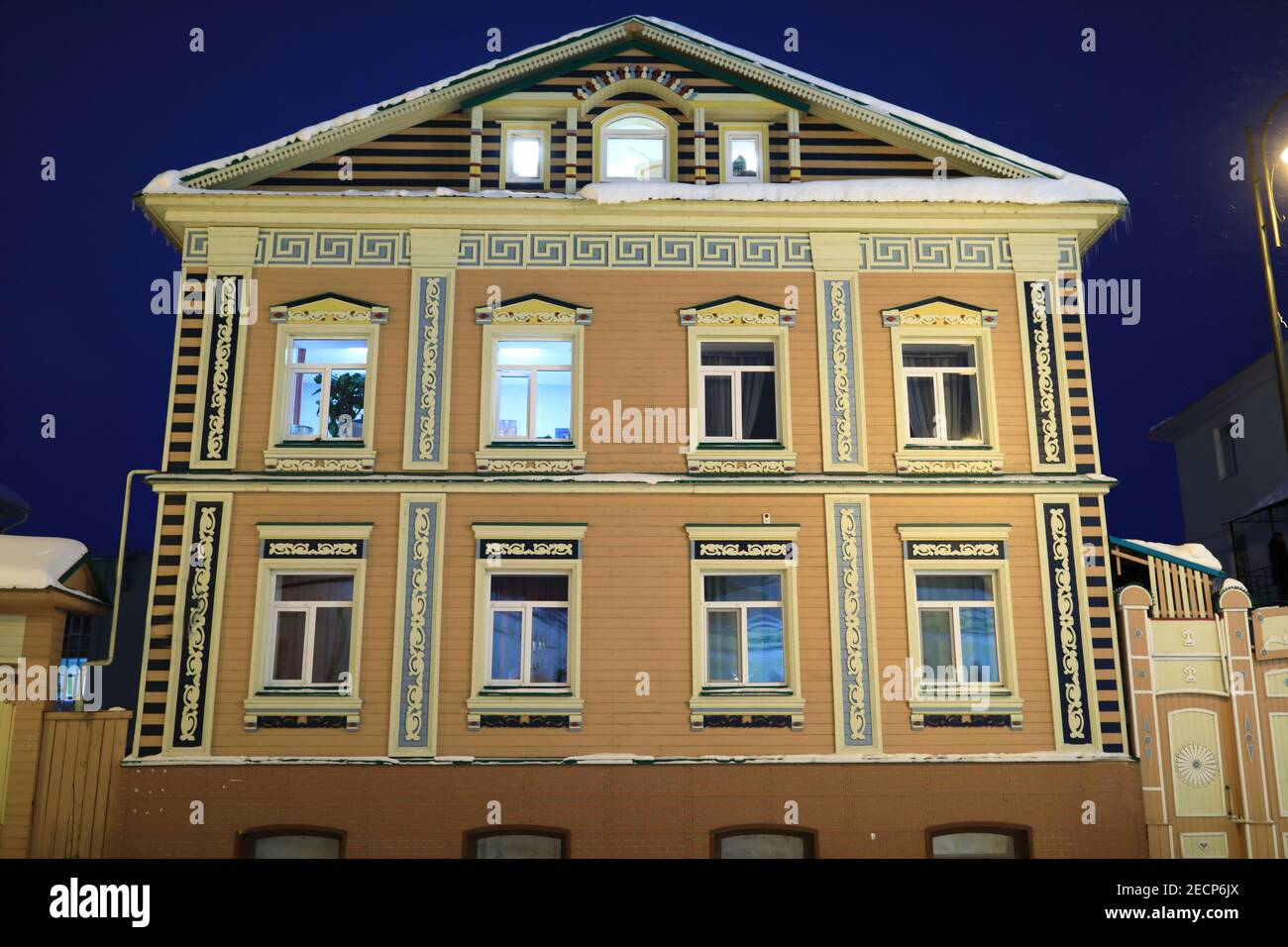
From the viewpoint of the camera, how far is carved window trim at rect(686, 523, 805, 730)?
16.0 m

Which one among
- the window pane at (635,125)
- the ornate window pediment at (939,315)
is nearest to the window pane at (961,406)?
the ornate window pediment at (939,315)

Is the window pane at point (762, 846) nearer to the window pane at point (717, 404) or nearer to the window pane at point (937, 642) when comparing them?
the window pane at point (937, 642)

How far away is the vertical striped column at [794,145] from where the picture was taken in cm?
1831

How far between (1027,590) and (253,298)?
12.6m

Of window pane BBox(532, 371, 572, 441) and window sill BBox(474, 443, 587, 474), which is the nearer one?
window sill BBox(474, 443, 587, 474)

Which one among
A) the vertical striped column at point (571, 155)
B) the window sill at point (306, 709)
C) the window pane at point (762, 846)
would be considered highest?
the vertical striped column at point (571, 155)

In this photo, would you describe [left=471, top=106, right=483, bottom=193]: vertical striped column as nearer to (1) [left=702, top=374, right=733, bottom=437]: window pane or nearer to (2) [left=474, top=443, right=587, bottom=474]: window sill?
(2) [left=474, top=443, right=587, bottom=474]: window sill

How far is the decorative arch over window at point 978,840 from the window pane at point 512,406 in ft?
27.5

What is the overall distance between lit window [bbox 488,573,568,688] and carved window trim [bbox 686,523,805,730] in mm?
1930

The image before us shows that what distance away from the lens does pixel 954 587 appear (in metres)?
16.8

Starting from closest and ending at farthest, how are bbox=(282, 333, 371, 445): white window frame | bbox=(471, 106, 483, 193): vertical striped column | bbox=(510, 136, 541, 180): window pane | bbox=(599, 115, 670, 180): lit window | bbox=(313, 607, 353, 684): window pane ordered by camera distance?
bbox=(313, 607, 353, 684): window pane
bbox=(282, 333, 371, 445): white window frame
bbox=(471, 106, 483, 193): vertical striped column
bbox=(510, 136, 541, 180): window pane
bbox=(599, 115, 670, 180): lit window

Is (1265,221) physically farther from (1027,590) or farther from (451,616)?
(451,616)

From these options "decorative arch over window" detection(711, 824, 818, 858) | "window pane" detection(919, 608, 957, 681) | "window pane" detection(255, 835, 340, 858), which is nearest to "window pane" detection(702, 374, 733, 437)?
"window pane" detection(919, 608, 957, 681)
